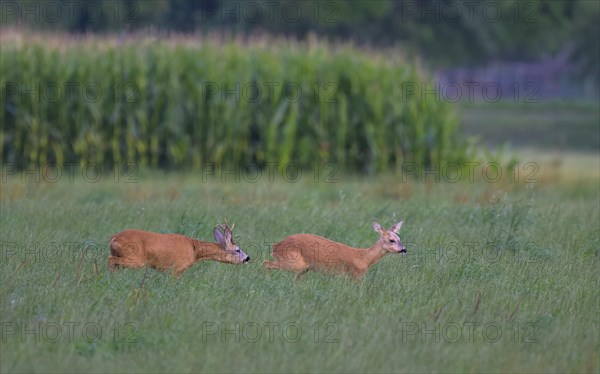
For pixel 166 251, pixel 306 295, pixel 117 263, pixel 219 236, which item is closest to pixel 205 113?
pixel 219 236

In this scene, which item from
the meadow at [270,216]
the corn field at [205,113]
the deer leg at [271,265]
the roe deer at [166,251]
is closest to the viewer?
the meadow at [270,216]

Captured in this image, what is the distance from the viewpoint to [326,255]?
10211mm

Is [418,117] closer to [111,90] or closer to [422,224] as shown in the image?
[111,90]

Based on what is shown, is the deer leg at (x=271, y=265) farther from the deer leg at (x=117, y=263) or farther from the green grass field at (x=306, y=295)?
the deer leg at (x=117, y=263)

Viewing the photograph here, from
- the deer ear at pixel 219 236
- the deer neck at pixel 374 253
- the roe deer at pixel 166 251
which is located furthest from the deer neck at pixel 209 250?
the deer neck at pixel 374 253

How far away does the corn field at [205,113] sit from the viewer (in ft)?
68.2

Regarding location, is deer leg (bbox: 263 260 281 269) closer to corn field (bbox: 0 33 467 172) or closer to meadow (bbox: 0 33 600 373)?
meadow (bbox: 0 33 600 373)

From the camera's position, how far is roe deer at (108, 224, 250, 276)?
9836 mm


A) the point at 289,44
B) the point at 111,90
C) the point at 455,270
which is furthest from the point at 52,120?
the point at 455,270

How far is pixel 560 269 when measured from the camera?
35.2ft

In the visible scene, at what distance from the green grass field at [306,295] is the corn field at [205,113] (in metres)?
5.75

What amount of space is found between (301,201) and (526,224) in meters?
3.21

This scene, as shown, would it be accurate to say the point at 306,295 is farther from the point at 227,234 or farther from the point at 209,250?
the point at 209,250

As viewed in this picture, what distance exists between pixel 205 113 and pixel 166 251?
11.2 meters
